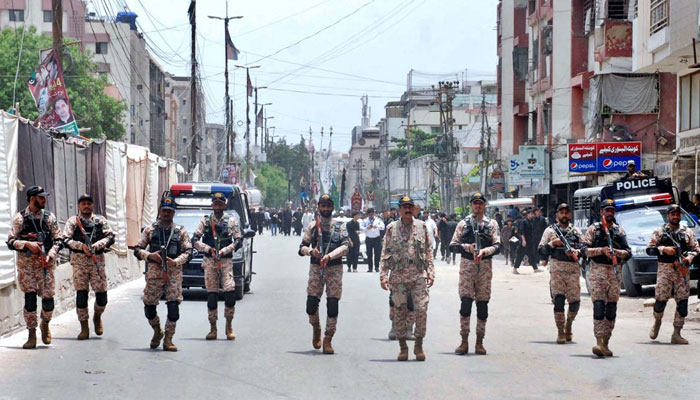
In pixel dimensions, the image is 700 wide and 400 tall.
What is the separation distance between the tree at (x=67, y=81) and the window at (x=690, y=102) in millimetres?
40773

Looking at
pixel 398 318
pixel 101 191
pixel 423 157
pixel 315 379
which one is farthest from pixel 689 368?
pixel 423 157

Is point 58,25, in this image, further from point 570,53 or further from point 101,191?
point 570,53

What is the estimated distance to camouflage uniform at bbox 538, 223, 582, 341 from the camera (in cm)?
1355

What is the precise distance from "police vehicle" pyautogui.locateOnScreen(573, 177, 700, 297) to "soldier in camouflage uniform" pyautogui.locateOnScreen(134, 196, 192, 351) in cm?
1054

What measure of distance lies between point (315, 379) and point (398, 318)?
1.84 metres

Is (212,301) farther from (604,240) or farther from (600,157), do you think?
(600,157)

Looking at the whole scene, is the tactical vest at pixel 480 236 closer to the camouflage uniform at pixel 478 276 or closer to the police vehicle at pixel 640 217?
the camouflage uniform at pixel 478 276

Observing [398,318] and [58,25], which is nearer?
[398,318]

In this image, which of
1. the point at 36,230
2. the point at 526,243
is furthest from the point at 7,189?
the point at 526,243

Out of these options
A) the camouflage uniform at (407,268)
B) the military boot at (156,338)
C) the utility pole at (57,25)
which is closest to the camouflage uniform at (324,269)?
the camouflage uniform at (407,268)

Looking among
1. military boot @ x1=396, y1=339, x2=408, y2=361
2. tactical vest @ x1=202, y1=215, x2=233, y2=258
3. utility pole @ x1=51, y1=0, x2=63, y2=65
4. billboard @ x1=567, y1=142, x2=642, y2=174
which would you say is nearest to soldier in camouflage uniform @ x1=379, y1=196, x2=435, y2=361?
military boot @ x1=396, y1=339, x2=408, y2=361

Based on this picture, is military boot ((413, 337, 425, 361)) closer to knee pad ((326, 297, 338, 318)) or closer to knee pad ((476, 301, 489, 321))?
knee pad ((476, 301, 489, 321))

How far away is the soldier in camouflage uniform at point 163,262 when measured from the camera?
494 inches

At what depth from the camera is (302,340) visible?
13.6 meters
